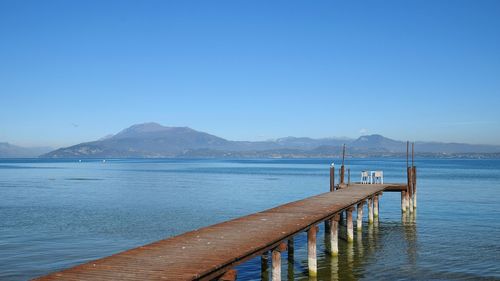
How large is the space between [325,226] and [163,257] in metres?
18.4

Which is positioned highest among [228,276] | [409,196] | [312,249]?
[228,276]

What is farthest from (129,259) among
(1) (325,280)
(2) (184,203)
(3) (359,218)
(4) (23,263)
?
(2) (184,203)

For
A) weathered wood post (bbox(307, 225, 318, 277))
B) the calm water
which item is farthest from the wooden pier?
the calm water

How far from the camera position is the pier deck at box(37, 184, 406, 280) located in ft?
36.1

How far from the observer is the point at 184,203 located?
146ft

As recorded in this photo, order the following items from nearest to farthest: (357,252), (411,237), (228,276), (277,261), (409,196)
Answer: (228,276) < (277,261) < (357,252) < (411,237) < (409,196)

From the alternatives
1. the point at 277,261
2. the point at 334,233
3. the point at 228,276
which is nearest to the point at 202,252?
the point at 228,276

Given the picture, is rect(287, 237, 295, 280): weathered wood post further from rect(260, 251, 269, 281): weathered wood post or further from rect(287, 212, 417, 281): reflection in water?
rect(260, 251, 269, 281): weathered wood post

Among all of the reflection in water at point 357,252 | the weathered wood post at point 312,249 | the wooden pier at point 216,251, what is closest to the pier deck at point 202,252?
the wooden pier at point 216,251

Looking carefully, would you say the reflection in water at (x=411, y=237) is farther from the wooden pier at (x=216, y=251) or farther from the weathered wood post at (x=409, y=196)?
the wooden pier at (x=216, y=251)

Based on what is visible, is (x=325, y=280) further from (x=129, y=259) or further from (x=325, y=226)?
(x=325, y=226)

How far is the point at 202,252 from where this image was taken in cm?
1330

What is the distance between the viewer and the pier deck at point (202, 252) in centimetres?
1100

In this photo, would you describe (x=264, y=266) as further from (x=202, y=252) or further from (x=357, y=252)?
(x=202, y=252)
